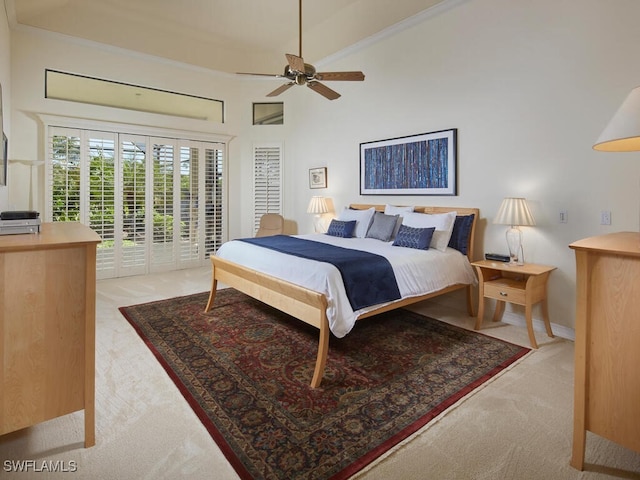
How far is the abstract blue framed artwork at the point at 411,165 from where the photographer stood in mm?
4098

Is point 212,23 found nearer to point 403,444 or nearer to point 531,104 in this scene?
point 531,104

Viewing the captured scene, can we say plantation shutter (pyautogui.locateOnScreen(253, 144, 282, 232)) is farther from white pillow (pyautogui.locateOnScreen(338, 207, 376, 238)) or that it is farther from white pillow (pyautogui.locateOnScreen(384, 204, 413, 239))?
white pillow (pyautogui.locateOnScreen(384, 204, 413, 239))

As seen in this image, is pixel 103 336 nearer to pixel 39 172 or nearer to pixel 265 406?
pixel 265 406

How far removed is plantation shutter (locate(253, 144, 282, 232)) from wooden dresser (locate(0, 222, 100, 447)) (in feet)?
16.0

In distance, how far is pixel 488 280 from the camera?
137 inches

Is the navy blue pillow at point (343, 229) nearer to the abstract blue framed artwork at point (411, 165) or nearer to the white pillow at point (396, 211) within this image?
the white pillow at point (396, 211)

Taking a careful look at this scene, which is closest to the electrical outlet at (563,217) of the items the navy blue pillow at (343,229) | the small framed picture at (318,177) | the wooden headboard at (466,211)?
the wooden headboard at (466,211)

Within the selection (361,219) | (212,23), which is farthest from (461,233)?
(212,23)

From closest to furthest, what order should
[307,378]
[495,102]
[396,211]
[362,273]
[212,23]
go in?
1. [307,378]
2. [362,273]
3. [495,102]
4. [396,211]
5. [212,23]

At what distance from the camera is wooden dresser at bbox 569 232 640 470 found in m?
1.51

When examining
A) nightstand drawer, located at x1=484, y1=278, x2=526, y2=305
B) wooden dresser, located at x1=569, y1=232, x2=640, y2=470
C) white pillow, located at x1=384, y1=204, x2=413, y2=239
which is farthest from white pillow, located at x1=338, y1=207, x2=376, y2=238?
wooden dresser, located at x1=569, y1=232, x2=640, y2=470

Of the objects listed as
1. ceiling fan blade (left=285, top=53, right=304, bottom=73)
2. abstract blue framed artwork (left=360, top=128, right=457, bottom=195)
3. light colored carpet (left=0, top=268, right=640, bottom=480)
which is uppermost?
ceiling fan blade (left=285, top=53, right=304, bottom=73)

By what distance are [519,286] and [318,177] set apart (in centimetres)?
368

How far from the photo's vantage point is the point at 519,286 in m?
3.18
